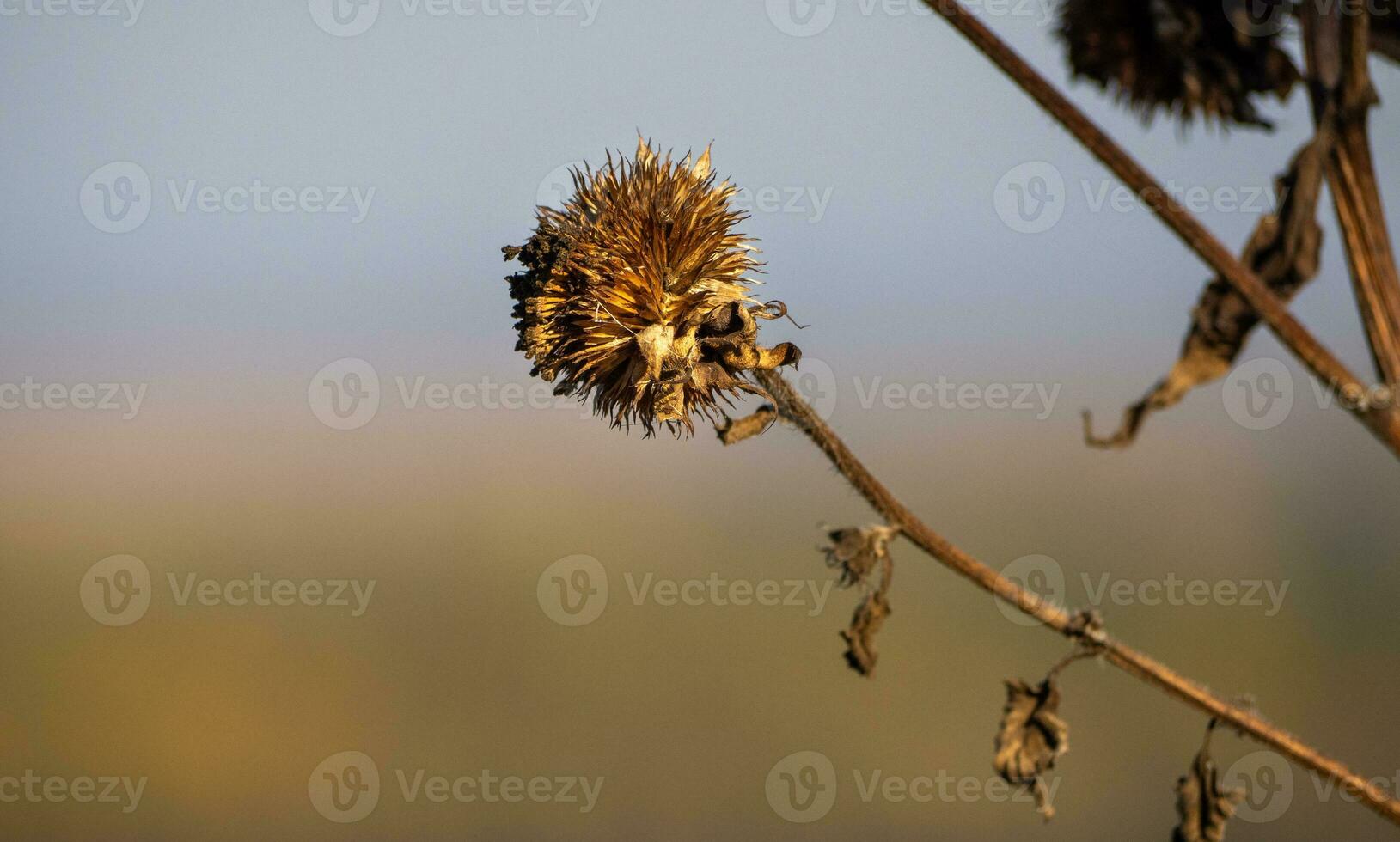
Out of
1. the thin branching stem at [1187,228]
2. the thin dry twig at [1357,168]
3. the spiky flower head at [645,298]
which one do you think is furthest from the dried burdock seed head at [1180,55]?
the spiky flower head at [645,298]

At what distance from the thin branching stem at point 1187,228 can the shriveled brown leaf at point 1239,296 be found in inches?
1.3

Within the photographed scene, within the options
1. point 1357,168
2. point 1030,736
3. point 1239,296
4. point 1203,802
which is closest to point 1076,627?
point 1030,736

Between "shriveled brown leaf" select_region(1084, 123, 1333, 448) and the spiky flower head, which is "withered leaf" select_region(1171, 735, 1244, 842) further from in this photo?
the spiky flower head

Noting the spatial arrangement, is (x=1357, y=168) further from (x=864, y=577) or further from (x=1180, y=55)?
(x=864, y=577)

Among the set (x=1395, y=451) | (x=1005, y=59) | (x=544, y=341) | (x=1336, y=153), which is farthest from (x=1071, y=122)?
(x=544, y=341)

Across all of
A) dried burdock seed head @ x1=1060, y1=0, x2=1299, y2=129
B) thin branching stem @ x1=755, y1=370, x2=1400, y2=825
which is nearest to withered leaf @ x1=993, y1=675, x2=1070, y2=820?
thin branching stem @ x1=755, y1=370, x2=1400, y2=825

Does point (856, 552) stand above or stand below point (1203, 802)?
above

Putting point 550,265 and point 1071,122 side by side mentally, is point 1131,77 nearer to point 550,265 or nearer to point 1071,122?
point 1071,122

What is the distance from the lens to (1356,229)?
52.2 inches

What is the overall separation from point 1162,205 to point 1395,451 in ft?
1.30

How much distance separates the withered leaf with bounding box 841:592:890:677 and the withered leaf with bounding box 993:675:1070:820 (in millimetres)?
224

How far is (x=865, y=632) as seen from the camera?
189 centimetres

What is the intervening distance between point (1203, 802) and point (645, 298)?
121 cm

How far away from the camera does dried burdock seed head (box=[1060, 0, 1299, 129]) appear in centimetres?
149
